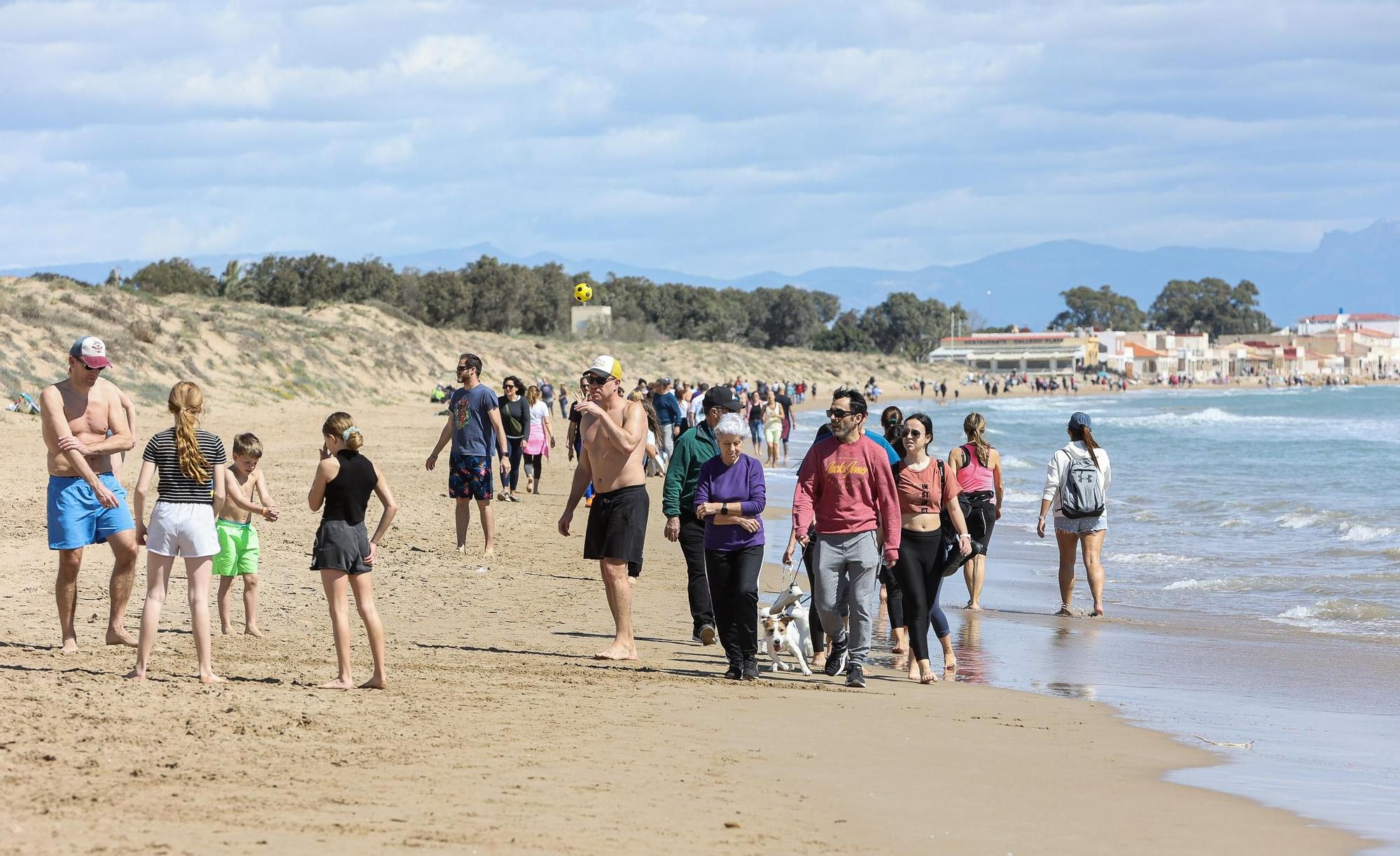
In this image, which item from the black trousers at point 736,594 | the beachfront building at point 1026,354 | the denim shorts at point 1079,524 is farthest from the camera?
the beachfront building at point 1026,354

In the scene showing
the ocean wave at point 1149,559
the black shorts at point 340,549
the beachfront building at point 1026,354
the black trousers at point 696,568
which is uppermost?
the beachfront building at point 1026,354

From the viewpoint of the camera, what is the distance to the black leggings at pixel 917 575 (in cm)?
802

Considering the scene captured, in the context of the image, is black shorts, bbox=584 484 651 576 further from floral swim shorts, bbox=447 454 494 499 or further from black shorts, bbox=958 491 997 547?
floral swim shorts, bbox=447 454 494 499

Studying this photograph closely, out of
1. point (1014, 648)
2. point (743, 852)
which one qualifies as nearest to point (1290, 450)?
point (1014, 648)

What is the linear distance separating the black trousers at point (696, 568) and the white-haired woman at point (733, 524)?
75 cm

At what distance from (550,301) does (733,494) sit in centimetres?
7725

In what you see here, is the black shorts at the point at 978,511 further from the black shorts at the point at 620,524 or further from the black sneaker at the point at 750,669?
the black shorts at the point at 620,524

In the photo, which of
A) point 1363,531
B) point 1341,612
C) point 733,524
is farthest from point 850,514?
point 1363,531

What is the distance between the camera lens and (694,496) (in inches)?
320

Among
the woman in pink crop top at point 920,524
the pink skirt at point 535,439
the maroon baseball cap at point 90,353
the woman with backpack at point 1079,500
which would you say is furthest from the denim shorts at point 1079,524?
the pink skirt at point 535,439

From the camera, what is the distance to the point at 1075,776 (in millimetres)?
5988

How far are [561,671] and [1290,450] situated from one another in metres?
37.6

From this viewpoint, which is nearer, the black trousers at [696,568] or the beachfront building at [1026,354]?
the black trousers at [696,568]

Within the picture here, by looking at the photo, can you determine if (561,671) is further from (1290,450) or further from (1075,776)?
(1290,450)
